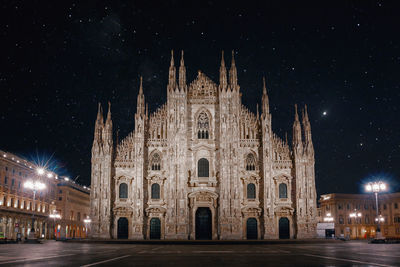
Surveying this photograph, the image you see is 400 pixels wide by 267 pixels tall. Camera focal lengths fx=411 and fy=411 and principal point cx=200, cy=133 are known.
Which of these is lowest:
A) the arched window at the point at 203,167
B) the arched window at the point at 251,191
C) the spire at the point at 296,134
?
the arched window at the point at 251,191

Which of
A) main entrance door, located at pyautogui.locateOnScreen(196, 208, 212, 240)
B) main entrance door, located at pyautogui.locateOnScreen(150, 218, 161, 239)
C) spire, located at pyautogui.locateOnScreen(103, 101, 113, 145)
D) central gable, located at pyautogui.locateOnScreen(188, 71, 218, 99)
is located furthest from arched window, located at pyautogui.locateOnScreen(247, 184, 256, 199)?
spire, located at pyautogui.locateOnScreen(103, 101, 113, 145)

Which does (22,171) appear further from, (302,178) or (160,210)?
(302,178)

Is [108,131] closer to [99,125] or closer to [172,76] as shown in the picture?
[99,125]

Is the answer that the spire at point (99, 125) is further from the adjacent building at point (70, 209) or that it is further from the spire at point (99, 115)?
the adjacent building at point (70, 209)

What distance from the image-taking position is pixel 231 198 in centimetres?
5388

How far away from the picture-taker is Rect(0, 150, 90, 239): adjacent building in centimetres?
6144

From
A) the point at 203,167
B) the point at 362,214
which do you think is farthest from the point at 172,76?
the point at 362,214

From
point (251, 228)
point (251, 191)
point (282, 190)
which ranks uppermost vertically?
point (282, 190)

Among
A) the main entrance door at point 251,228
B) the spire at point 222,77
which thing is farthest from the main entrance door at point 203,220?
the spire at point 222,77

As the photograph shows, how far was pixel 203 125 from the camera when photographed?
189 feet

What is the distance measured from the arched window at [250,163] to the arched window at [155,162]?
12.1m

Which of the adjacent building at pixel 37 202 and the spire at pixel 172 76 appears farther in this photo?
the adjacent building at pixel 37 202

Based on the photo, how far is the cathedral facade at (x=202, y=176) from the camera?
2120 inches

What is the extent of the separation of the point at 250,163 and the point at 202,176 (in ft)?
22.5
